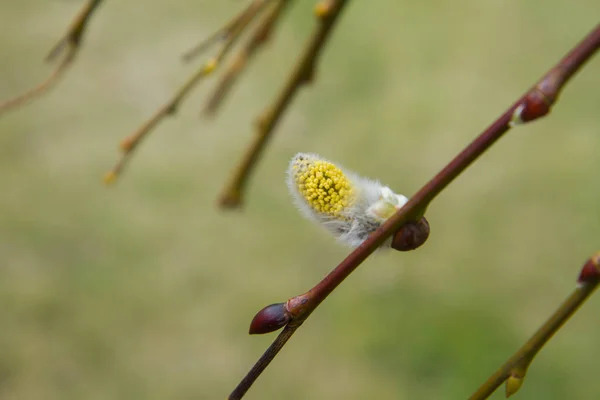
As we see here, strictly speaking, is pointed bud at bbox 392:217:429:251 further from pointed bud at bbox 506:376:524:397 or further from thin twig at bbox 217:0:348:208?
thin twig at bbox 217:0:348:208

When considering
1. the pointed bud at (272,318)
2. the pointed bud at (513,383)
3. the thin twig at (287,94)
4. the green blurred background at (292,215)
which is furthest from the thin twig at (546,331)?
the green blurred background at (292,215)

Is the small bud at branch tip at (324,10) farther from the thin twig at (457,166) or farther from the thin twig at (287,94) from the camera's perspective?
the thin twig at (457,166)

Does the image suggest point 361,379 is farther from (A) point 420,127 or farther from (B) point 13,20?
(B) point 13,20

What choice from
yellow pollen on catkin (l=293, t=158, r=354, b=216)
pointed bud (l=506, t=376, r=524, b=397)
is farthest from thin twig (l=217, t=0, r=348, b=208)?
pointed bud (l=506, t=376, r=524, b=397)

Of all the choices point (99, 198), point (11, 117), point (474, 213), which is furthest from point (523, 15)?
point (11, 117)

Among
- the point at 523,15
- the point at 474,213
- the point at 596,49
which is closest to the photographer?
the point at 596,49

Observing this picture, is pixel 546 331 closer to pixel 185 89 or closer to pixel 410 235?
pixel 410 235
